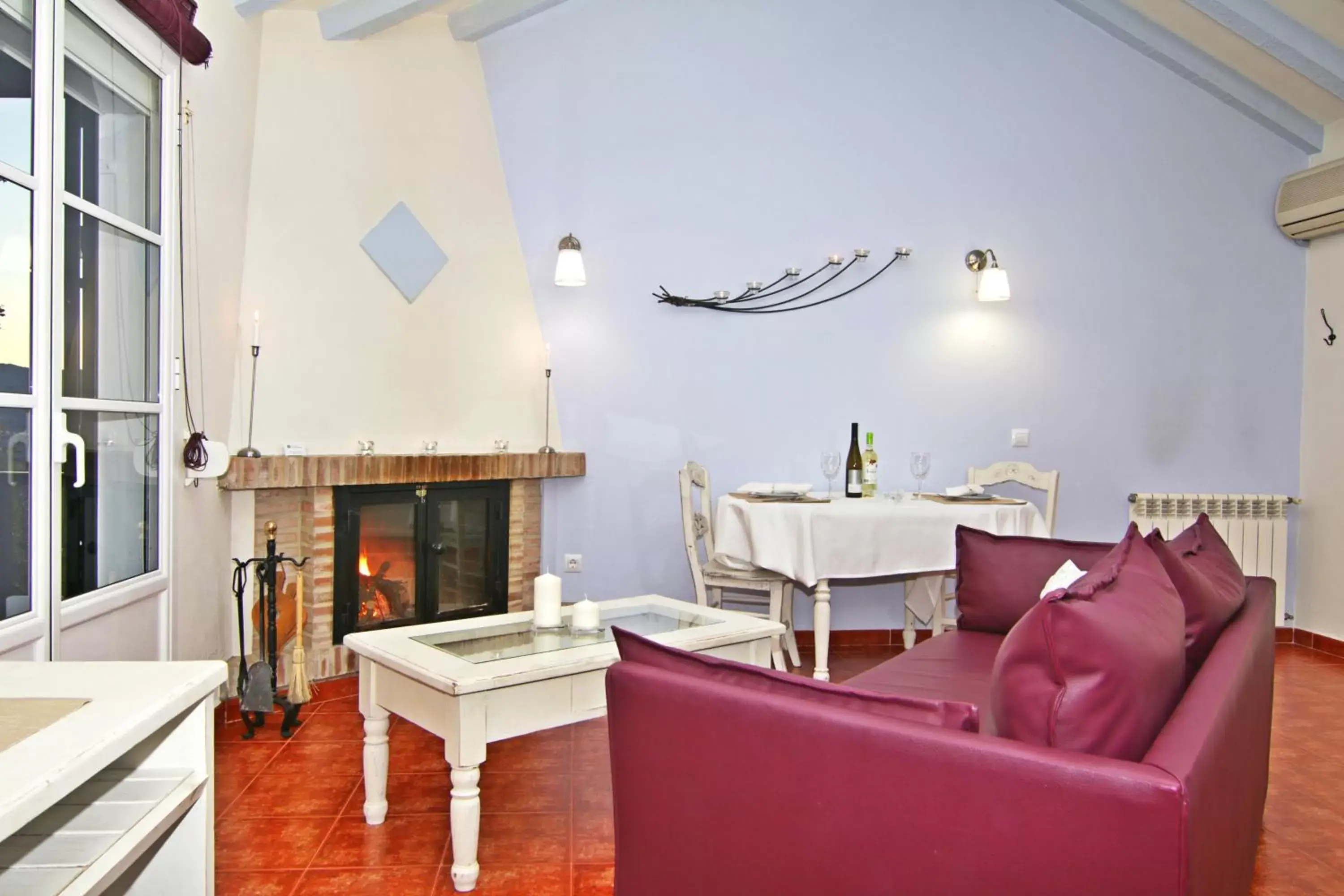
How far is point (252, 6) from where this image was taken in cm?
336

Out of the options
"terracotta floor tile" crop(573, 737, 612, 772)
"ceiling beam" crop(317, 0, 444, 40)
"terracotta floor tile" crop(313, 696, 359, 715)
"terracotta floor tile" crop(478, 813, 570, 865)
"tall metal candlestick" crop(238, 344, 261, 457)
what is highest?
"ceiling beam" crop(317, 0, 444, 40)

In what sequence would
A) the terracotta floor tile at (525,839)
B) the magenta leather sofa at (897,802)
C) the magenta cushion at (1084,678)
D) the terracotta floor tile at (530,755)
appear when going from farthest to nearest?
the terracotta floor tile at (530,755) → the terracotta floor tile at (525,839) → the magenta cushion at (1084,678) → the magenta leather sofa at (897,802)

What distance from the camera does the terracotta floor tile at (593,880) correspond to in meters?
2.13

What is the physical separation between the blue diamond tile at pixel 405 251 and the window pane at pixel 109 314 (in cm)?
110

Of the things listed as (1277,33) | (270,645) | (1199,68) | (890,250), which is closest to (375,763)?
(270,645)

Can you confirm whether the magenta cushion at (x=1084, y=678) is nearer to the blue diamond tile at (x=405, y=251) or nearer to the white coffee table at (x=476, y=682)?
the white coffee table at (x=476, y=682)

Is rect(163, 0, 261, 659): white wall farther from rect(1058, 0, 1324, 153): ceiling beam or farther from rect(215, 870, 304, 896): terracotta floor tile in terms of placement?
rect(1058, 0, 1324, 153): ceiling beam

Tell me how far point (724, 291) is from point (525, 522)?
1426mm

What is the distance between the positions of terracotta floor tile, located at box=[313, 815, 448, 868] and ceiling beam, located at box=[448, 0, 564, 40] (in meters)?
3.26

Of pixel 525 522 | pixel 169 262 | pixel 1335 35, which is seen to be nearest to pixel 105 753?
pixel 169 262

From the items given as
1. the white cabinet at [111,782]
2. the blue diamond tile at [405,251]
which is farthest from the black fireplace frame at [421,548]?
the white cabinet at [111,782]

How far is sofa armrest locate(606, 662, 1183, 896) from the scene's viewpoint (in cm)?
101

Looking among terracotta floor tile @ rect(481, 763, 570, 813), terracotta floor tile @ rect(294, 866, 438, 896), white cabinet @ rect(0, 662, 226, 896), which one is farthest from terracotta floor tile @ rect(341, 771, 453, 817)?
white cabinet @ rect(0, 662, 226, 896)

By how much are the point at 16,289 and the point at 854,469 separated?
3.12 metres
